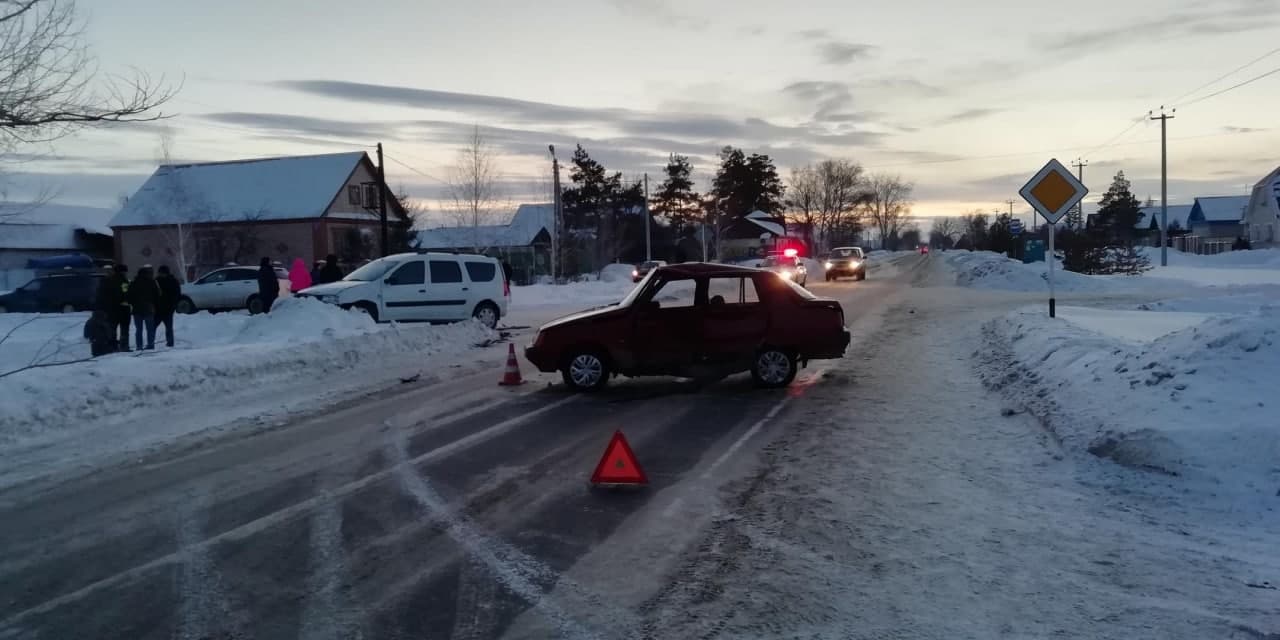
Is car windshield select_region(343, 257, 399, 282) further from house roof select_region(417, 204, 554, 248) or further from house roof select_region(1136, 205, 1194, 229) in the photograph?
house roof select_region(1136, 205, 1194, 229)

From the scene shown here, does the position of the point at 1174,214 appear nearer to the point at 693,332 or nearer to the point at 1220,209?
the point at 1220,209

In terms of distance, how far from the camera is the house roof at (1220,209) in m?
98.4

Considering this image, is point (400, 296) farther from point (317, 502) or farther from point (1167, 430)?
point (1167, 430)

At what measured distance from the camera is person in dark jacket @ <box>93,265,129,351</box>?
16.9 m

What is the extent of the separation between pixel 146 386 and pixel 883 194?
15090cm

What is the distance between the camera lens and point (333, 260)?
23.8 meters

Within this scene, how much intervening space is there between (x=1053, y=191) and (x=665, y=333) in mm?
7690

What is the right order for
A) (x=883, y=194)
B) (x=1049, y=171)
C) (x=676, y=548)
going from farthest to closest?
(x=883, y=194)
(x=1049, y=171)
(x=676, y=548)

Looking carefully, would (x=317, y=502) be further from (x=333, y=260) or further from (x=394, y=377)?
(x=333, y=260)

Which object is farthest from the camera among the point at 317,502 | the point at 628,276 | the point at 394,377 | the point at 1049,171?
the point at 628,276

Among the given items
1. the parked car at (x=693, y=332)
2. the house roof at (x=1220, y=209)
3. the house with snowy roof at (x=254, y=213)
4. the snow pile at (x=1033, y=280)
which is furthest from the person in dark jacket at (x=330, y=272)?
the house roof at (x=1220, y=209)

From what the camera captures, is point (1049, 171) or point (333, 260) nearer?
point (1049, 171)

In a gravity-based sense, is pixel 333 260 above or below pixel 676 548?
above

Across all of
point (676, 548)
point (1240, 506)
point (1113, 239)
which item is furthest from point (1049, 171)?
point (1113, 239)
